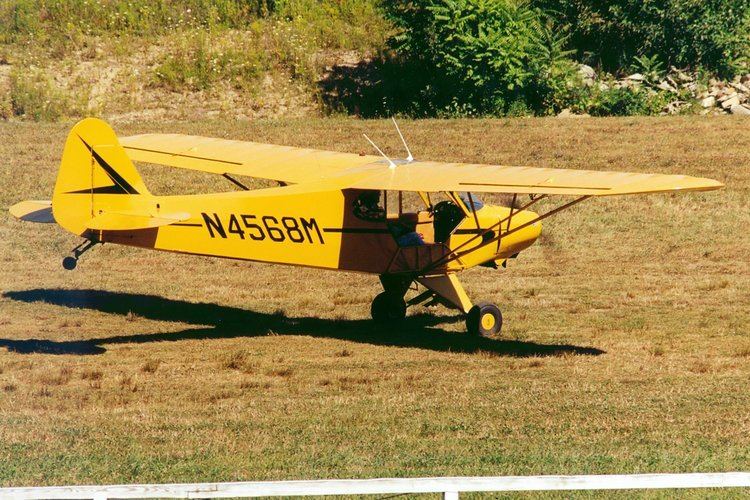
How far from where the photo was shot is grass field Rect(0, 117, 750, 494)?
10062mm

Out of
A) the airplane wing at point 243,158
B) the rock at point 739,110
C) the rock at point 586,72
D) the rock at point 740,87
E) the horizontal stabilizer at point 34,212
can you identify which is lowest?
the rock at point 739,110

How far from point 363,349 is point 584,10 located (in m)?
22.5

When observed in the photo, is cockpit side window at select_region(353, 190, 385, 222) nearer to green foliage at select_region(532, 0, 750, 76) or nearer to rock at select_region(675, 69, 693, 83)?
green foliage at select_region(532, 0, 750, 76)

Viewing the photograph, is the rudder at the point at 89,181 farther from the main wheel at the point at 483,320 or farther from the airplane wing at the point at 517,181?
the main wheel at the point at 483,320

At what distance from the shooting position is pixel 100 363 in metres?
13.8

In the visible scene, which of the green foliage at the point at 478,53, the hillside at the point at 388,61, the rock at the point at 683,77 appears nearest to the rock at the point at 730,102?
the hillside at the point at 388,61

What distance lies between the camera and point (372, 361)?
14.2 meters

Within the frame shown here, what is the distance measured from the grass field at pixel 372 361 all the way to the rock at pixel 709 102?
7.13 meters

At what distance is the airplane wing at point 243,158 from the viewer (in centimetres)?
1683

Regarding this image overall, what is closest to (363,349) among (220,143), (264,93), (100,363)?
(100,363)

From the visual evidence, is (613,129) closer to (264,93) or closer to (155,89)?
(264,93)

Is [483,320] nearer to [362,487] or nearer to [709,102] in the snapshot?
[362,487]

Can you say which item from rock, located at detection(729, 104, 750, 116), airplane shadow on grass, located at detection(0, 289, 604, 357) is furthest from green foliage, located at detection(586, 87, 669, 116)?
airplane shadow on grass, located at detection(0, 289, 604, 357)

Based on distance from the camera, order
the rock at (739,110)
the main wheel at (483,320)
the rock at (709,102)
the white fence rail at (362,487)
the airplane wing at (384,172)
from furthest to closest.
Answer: the rock at (709,102) → the rock at (739,110) → the main wheel at (483,320) → the airplane wing at (384,172) → the white fence rail at (362,487)
